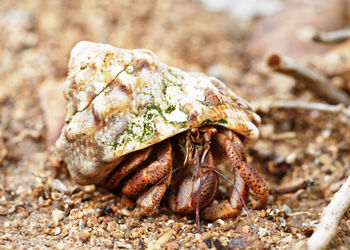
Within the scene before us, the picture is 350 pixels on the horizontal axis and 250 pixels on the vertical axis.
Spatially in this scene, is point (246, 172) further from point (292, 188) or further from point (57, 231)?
point (57, 231)

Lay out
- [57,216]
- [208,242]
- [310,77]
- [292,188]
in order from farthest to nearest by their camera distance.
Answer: [310,77] < [292,188] < [57,216] < [208,242]

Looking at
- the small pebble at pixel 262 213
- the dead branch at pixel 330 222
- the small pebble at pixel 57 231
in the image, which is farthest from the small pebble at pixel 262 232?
the small pebble at pixel 57 231

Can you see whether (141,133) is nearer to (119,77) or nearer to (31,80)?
(119,77)

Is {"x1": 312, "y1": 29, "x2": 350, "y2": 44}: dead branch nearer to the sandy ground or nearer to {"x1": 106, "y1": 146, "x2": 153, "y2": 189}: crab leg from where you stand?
the sandy ground

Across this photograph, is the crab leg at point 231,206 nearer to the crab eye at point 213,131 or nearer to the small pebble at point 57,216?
the crab eye at point 213,131

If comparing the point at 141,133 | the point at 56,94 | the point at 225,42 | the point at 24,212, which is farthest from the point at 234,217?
the point at 225,42

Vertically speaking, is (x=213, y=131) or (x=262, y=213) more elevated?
(x=213, y=131)

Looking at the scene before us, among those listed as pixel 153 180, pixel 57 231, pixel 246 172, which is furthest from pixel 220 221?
pixel 57 231
